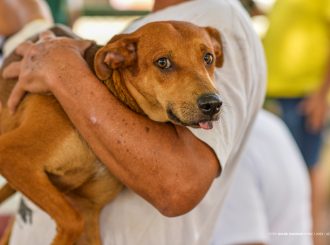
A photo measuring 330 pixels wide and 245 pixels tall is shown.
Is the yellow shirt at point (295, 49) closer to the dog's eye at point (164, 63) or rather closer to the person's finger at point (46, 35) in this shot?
the person's finger at point (46, 35)

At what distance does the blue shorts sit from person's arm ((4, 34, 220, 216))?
219cm

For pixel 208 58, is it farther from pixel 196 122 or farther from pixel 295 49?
pixel 295 49

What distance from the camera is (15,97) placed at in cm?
→ 165

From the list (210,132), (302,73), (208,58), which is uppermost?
(208,58)

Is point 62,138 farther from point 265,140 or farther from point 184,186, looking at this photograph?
point 265,140

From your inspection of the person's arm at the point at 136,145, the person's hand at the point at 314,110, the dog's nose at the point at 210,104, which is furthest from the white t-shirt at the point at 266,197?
the dog's nose at the point at 210,104

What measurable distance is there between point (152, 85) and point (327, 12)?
2163 millimetres

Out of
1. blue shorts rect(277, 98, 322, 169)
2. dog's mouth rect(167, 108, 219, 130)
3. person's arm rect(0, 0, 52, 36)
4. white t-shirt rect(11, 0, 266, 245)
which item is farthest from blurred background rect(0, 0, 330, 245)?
dog's mouth rect(167, 108, 219, 130)

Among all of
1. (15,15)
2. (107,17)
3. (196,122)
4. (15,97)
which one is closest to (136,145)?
(196,122)

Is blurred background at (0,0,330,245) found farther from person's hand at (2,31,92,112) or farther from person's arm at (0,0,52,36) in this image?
person's hand at (2,31,92,112)

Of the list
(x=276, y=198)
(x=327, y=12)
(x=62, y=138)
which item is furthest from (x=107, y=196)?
(x=327, y=12)

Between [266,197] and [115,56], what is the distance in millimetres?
1328

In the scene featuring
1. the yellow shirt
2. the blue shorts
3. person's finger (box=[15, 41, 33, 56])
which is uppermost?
person's finger (box=[15, 41, 33, 56])

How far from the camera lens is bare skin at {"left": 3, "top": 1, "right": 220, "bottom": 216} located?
1.47 m
